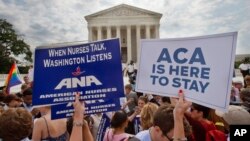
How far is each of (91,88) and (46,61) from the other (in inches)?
22.2

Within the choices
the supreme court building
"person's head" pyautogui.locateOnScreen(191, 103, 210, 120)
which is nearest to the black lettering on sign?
"person's head" pyautogui.locateOnScreen(191, 103, 210, 120)

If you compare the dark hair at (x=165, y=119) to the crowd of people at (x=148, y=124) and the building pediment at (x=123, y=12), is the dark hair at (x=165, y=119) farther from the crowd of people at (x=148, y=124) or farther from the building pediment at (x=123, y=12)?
the building pediment at (x=123, y=12)

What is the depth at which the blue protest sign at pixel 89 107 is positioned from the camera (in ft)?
11.8

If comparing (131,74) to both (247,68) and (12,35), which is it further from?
(12,35)

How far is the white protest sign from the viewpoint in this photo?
123 inches

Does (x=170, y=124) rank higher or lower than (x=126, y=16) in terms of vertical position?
lower

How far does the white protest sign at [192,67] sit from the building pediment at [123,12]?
64148mm

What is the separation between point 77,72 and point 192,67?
1195mm

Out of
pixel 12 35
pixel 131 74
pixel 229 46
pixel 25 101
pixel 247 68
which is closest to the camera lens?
pixel 229 46

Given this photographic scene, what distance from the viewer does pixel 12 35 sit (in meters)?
60.7

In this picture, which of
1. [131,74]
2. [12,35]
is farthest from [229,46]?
[12,35]

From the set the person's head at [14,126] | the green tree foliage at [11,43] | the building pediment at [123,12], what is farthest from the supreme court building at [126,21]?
the person's head at [14,126]

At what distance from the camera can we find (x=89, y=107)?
11.9 ft

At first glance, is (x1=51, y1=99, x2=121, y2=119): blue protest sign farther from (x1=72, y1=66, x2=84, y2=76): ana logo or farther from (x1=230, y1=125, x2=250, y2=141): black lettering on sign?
(x1=230, y1=125, x2=250, y2=141): black lettering on sign
